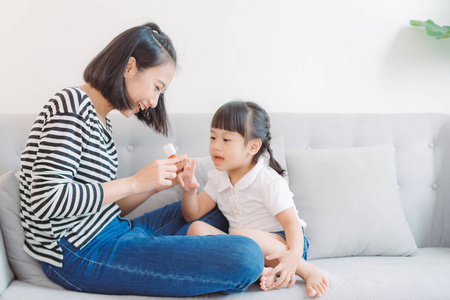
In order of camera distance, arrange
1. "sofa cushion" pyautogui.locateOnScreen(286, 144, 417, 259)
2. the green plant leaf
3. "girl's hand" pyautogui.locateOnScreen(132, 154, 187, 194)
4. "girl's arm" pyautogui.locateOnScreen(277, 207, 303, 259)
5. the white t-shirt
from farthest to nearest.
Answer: the green plant leaf → "sofa cushion" pyautogui.locateOnScreen(286, 144, 417, 259) → the white t-shirt → "girl's arm" pyautogui.locateOnScreen(277, 207, 303, 259) → "girl's hand" pyautogui.locateOnScreen(132, 154, 187, 194)

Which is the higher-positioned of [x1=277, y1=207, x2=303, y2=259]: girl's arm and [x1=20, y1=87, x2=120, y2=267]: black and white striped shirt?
[x1=20, y1=87, x2=120, y2=267]: black and white striped shirt

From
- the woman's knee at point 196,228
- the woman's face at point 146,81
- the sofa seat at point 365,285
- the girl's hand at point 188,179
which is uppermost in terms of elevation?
the woman's face at point 146,81

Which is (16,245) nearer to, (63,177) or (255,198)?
(63,177)

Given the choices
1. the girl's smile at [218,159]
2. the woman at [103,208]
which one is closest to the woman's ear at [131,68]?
the woman at [103,208]

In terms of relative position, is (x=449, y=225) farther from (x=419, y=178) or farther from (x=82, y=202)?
(x=82, y=202)

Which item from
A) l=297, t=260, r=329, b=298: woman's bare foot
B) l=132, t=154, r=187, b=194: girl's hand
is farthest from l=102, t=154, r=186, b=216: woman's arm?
l=297, t=260, r=329, b=298: woman's bare foot

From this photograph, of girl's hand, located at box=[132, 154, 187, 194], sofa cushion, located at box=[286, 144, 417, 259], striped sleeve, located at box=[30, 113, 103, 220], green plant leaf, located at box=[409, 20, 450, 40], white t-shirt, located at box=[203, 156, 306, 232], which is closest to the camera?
striped sleeve, located at box=[30, 113, 103, 220]

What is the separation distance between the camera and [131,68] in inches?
47.1

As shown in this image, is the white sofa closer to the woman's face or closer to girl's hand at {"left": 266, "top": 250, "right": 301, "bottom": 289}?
girl's hand at {"left": 266, "top": 250, "right": 301, "bottom": 289}

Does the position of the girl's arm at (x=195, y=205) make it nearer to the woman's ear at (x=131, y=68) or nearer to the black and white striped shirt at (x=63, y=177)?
the black and white striped shirt at (x=63, y=177)

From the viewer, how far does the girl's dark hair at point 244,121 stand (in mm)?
1392

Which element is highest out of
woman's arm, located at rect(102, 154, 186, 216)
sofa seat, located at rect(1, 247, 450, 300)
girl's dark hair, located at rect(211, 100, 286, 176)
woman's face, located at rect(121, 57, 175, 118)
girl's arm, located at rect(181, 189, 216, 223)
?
woman's face, located at rect(121, 57, 175, 118)

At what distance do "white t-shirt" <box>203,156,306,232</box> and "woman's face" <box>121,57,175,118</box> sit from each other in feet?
1.36

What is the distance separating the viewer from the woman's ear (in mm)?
1186
